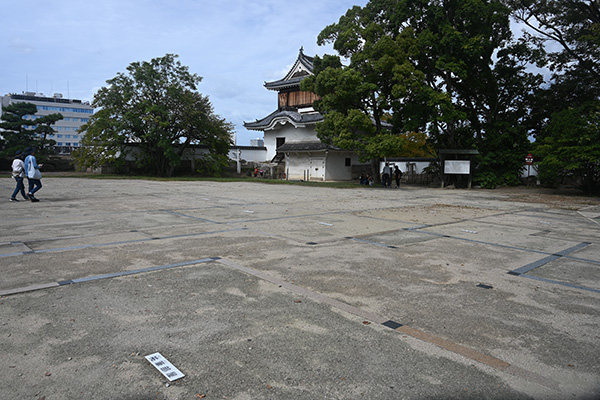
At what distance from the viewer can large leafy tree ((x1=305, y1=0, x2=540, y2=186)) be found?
23500mm

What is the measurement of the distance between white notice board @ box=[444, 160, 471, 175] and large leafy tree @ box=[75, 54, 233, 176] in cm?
2029

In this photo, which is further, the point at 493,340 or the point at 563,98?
the point at 563,98

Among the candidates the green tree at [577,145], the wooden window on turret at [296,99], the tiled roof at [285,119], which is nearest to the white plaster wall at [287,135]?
the tiled roof at [285,119]

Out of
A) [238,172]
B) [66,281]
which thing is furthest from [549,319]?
[238,172]

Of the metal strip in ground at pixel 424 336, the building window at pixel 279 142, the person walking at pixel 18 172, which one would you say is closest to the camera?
the metal strip in ground at pixel 424 336

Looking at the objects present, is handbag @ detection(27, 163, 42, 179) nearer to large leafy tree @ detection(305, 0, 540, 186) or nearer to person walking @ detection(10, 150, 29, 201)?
person walking @ detection(10, 150, 29, 201)

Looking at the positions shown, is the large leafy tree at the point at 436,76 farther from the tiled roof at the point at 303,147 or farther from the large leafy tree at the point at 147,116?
the large leafy tree at the point at 147,116

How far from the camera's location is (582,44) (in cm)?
2362

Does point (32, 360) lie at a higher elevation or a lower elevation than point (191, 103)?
lower

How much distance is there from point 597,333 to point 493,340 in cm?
103

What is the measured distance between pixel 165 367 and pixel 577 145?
2225 cm

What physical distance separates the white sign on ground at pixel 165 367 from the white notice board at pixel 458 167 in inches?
1004

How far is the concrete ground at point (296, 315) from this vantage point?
2670 mm

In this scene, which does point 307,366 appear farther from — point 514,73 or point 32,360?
point 514,73
